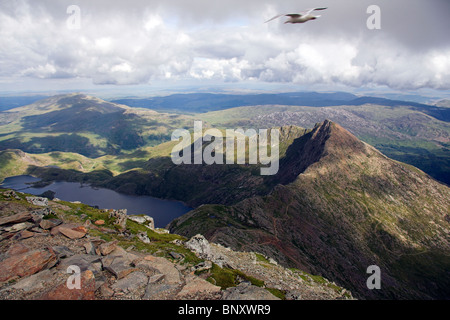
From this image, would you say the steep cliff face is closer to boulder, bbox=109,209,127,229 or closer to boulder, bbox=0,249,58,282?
boulder, bbox=109,209,127,229

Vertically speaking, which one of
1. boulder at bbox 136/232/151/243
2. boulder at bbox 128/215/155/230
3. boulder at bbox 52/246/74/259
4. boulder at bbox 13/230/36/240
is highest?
boulder at bbox 13/230/36/240

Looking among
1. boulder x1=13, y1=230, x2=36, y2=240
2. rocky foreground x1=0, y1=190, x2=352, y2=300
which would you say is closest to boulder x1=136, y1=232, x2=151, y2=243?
rocky foreground x1=0, y1=190, x2=352, y2=300

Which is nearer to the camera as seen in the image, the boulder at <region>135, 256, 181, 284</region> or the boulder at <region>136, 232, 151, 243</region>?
the boulder at <region>135, 256, 181, 284</region>

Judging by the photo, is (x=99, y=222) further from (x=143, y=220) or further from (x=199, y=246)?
(x=143, y=220)

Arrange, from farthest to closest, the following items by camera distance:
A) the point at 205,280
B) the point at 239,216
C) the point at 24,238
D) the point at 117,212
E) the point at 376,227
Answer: the point at 376,227 < the point at 239,216 < the point at 117,212 < the point at 24,238 < the point at 205,280

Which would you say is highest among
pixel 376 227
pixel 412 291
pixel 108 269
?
pixel 108 269

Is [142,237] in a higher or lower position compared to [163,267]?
lower

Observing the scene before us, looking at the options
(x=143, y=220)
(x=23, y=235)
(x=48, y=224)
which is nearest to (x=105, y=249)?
(x=23, y=235)
